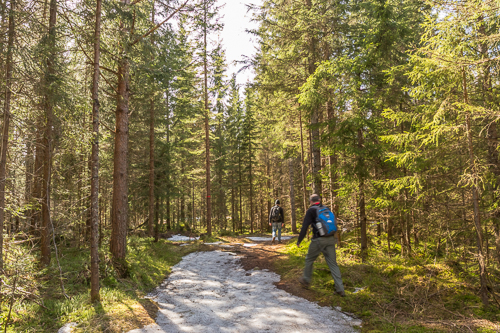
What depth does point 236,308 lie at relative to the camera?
5.78m

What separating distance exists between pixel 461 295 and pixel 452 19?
254 inches

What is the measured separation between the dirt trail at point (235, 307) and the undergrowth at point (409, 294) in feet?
1.92

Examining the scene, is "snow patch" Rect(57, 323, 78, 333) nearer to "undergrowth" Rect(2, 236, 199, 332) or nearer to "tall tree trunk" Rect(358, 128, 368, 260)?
"undergrowth" Rect(2, 236, 199, 332)

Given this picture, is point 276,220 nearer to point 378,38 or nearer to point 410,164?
point 410,164

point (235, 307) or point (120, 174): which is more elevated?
point (120, 174)

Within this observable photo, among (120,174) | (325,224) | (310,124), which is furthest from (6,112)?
(310,124)

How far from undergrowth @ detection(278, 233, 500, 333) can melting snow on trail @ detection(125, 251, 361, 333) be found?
2.01ft

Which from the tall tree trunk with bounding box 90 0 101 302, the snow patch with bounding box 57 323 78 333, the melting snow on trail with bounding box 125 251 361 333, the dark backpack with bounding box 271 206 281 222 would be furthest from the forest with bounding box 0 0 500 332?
the dark backpack with bounding box 271 206 281 222

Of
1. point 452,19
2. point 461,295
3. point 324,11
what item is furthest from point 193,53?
point 461,295

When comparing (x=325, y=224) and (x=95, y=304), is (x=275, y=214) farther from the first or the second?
(x=95, y=304)

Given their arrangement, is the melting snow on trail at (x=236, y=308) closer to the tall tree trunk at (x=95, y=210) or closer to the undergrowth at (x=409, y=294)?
the undergrowth at (x=409, y=294)

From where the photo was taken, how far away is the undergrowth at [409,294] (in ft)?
15.7

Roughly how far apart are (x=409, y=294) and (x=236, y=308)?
4.12 m

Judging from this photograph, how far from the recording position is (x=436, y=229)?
7.51m
